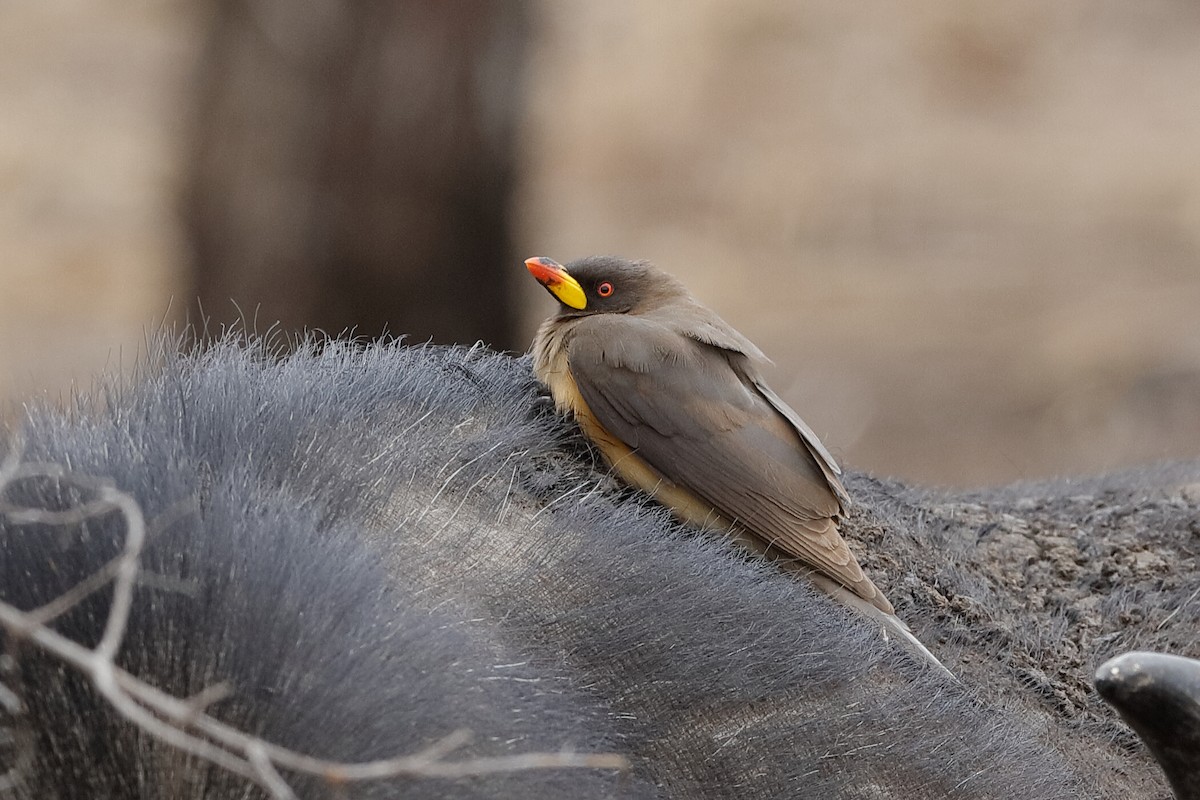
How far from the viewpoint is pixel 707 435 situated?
3.02 metres

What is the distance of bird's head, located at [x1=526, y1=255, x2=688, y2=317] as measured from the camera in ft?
11.4

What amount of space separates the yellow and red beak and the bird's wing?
24 centimetres

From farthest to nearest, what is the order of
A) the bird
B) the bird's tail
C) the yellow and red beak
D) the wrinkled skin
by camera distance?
the yellow and red beak < the bird < the bird's tail < the wrinkled skin

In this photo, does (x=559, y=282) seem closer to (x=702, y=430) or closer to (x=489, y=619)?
(x=702, y=430)

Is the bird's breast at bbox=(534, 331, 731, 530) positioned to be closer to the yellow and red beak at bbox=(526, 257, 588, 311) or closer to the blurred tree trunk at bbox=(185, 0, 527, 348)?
the yellow and red beak at bbox=(526, 257, 588, 311)

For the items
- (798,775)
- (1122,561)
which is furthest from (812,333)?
(798,775)

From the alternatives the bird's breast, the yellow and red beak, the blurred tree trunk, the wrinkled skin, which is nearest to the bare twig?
the wrinkled skin

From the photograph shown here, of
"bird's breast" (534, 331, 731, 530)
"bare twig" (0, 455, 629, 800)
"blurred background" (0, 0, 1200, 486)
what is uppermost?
"bare twig" (0, 455, 629, 800)

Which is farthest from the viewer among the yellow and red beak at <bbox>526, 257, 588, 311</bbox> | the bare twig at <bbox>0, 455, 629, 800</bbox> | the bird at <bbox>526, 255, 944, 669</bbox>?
the yellow and red beak at <bbox>526, 257, 588, 311</bbox>

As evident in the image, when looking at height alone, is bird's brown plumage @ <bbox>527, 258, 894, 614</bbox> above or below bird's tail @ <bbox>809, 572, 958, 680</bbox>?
above

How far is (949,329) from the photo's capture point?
10.1 m

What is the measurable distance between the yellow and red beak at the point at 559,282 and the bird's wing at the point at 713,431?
9.5 inches

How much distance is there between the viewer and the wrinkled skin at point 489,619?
1.86 meters

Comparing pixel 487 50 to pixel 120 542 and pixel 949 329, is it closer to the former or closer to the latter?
pixel 949 329
